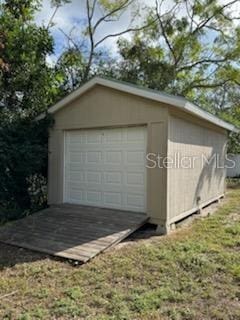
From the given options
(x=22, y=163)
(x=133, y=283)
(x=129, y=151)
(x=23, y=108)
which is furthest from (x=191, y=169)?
(x=23, y=108)

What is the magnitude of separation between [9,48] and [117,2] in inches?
411

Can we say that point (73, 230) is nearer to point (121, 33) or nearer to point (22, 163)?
point (22, 163)

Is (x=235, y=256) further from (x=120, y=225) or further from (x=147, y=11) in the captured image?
(x=147, y=11)

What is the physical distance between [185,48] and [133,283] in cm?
1733

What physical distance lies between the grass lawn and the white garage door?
1.68 m

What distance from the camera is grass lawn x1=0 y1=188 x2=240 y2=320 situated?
3.90 meters

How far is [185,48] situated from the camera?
19312 millimetres

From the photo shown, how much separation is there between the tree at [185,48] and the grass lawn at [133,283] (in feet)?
42.9

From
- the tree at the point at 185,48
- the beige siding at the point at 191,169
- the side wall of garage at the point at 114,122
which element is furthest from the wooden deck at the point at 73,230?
the tree at the point at 185,48

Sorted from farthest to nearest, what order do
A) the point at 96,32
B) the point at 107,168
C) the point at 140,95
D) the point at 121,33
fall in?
the point at 121,33 → the point at 96,32 → the point at 107,168 → the point at 140,95

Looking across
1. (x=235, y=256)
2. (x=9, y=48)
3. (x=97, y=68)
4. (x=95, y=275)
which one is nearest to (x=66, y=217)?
(x=95, y=275)

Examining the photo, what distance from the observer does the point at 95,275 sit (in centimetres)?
499

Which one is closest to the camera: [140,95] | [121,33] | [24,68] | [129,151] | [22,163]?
[140,95]

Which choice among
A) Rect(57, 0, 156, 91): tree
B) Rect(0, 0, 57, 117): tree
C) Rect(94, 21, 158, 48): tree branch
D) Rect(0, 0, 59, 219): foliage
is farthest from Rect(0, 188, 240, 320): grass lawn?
Rect(94, 21, 158, 48): tree branch
